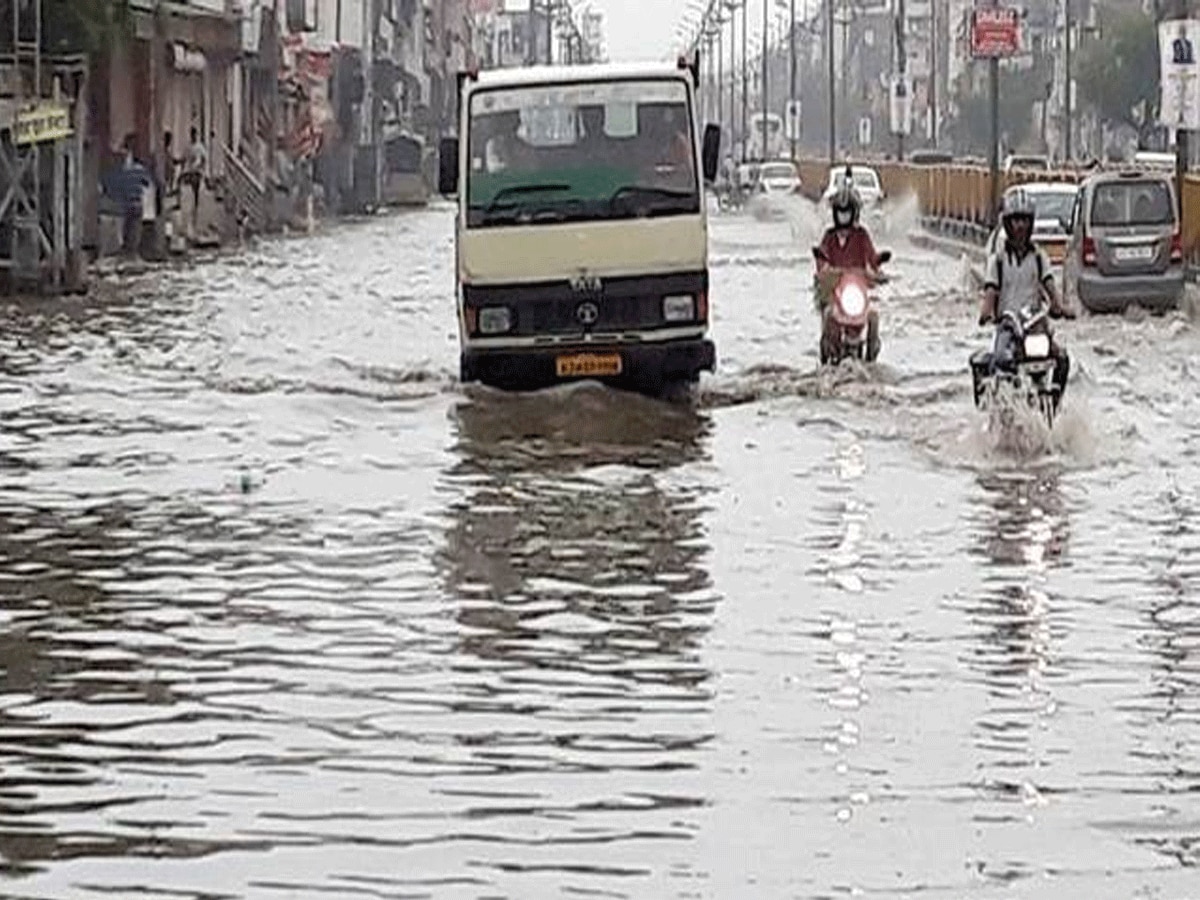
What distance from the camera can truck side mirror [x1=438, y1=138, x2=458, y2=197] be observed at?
24984 mm

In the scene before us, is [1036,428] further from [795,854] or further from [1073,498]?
[795,854]

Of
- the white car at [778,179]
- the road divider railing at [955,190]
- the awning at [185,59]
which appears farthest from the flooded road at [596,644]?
the white car at [778,179]

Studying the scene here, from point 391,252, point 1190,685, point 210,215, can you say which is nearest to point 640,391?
point 1190,685

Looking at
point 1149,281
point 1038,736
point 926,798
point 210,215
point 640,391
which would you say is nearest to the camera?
point 926,798

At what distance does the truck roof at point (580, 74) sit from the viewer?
2455cm

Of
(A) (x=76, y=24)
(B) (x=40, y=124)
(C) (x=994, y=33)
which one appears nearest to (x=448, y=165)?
(B) (x=40, y=124)

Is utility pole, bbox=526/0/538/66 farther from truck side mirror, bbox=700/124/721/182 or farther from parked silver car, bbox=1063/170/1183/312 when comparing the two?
truck side mirror, bbox=700/124/721/182

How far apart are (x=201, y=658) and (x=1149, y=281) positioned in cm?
2601

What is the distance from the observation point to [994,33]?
61875mm

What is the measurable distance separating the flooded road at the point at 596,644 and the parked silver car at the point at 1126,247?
10.9 m

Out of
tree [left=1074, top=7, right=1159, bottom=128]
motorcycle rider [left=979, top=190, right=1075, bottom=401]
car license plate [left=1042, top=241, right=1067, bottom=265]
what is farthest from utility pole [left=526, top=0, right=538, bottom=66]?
motorcycle rider [left=979, top=190, right=1075, bottom=401]

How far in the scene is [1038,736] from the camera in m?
11.3

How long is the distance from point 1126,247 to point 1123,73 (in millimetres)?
75264

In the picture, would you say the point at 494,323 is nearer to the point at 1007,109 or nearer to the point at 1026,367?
the point at 1026,367
